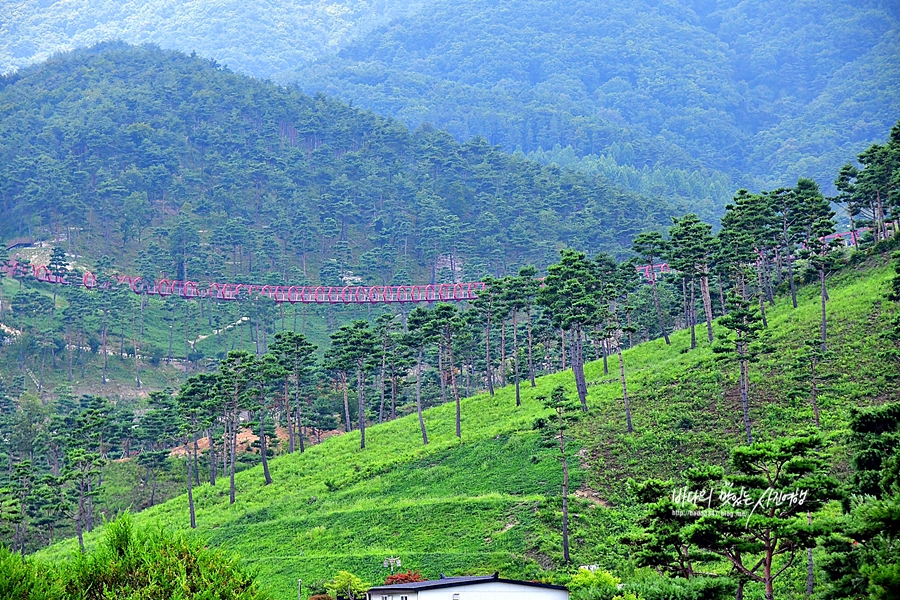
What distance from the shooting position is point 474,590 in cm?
3597

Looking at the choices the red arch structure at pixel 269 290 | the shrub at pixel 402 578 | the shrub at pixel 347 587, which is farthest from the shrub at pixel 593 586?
the red arch structure at pixel 269 290

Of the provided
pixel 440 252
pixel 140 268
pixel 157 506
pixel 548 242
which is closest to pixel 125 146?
pixel 140 268

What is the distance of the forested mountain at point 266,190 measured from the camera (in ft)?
464

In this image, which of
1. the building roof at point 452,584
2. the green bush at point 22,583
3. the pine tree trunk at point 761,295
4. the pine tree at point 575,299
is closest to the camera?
the green bush at point 22,583

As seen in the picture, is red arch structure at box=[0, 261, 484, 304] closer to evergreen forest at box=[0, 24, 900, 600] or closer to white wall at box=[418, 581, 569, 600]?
evergreen forest at box=[0, 24, 900, 600]

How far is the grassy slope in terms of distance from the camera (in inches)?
1873

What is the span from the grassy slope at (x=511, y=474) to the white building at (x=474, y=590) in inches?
289

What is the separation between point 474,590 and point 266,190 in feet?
447

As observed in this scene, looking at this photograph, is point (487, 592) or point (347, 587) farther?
point (347, 587)

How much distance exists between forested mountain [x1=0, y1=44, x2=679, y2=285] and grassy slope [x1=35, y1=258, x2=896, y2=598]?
67.2 m

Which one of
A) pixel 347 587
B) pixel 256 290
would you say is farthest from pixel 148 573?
pixel 256 290

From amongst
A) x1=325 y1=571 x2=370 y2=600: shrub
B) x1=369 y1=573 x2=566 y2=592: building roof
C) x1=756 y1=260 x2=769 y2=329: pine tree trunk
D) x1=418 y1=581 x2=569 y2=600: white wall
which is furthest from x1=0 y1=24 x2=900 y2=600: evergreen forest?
x1=418 y1=581 x2=569 y2=600: white wall

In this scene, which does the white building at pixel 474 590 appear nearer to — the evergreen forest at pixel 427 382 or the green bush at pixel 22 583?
the evergreen forest at pixel 427 382

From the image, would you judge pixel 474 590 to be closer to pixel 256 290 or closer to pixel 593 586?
pixel 593 586
